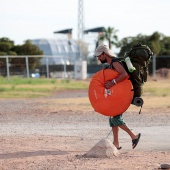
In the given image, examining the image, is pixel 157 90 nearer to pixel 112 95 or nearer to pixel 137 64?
pixel 137 64

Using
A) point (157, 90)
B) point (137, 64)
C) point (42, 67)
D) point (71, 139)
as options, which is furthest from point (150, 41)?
point (137, 64)

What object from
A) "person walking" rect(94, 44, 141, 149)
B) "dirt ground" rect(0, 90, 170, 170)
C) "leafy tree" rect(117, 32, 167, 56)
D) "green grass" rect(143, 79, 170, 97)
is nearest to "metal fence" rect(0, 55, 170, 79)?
"leafy tree" rect(117, 32, 167, 56)

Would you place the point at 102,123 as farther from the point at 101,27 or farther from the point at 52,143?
the point at 101,27

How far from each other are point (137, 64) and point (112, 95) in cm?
63

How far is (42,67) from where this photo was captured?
47000mm

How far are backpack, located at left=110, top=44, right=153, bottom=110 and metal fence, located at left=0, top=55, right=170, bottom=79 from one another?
3108 cm

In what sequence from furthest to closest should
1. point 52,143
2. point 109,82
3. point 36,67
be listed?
point 36,67 < point 52,143 < point 109,82

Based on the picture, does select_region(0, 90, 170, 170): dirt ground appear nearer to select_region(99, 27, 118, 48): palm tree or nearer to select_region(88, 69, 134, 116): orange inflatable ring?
select_region(88, 69, 134, 116): orange inflatable ring

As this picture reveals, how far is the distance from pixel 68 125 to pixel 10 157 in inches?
176

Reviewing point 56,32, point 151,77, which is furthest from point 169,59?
point 56,32

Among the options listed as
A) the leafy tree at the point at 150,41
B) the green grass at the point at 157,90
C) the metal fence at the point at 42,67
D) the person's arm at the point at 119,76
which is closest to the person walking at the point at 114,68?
the person's arm at the point at 119,76

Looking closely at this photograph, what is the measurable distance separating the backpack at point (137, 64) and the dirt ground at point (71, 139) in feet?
3.12

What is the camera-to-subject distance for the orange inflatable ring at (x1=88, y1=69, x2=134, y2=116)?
8.85 metres

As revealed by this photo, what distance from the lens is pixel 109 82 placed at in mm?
8852
